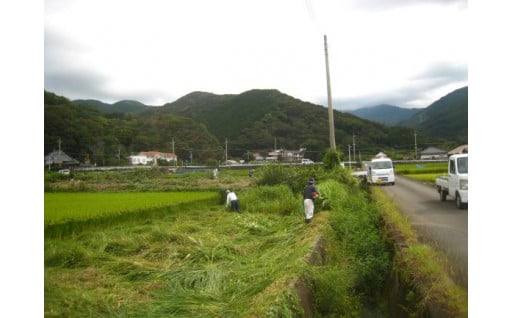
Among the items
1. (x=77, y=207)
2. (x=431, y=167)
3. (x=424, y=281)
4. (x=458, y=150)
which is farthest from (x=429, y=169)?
(x=77, y=207)

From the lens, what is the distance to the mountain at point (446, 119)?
8.19ft

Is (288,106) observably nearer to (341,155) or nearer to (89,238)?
(341,155)

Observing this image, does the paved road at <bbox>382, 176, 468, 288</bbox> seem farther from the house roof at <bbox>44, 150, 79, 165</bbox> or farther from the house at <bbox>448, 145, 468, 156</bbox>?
the house roof at <bbox>44, 150, 79, 165</bbox>

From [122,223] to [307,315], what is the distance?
5961mm

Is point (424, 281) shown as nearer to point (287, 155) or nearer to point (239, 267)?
point (239, 267)

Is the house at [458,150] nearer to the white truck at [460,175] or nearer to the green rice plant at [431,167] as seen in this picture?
the white truck at [460,175]

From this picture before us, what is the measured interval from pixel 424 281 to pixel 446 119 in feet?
6.30

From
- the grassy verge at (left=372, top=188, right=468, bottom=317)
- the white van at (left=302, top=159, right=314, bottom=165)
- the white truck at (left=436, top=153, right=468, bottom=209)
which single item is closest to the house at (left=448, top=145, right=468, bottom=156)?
the white truck at (left=436, top=153, right=468, bottom=209)

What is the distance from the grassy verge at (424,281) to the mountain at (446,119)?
4.17ft

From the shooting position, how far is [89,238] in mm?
5973

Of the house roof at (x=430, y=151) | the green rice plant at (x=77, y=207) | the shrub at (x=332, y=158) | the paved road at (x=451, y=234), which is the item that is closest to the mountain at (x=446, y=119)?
the house roof at (x=430, y=151)

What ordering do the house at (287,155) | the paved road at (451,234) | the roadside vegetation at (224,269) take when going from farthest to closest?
the house at (287,155), the paved road at (451,234), the roadside vegetation at (224,269)

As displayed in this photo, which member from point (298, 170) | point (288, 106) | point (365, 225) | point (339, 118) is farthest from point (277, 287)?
point (298, 170)
